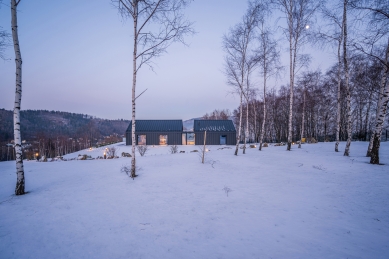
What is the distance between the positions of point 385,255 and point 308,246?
1077 mm

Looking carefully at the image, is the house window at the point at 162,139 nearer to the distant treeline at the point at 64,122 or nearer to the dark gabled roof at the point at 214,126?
the dark gabled roof at the point at 214,126

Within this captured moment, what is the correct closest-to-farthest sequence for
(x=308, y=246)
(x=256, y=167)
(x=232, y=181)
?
1. (x=308, y=246)
2. (x=232, y=181)
3. (x=256, y=167)

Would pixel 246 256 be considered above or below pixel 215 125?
below

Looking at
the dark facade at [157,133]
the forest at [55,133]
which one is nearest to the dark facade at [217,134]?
the dark facade at [157,133]

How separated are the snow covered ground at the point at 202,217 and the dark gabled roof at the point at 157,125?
2215 centimetres

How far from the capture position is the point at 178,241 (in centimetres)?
301

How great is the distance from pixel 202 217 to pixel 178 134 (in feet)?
82.9

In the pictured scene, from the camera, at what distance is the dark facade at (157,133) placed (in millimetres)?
28078

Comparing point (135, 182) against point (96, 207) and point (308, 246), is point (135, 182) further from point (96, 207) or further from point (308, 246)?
point (308, 246)

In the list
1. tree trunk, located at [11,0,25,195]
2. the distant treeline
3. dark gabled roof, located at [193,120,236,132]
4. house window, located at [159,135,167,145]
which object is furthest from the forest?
dark gabled roof, located at [193,120,236,132]

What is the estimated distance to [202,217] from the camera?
12.5 feet

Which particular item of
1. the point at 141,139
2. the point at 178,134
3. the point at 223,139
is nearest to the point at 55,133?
the point at 141,139

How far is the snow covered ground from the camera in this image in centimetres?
278

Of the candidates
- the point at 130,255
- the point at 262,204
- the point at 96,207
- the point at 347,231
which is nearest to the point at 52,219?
the point at 96,207
